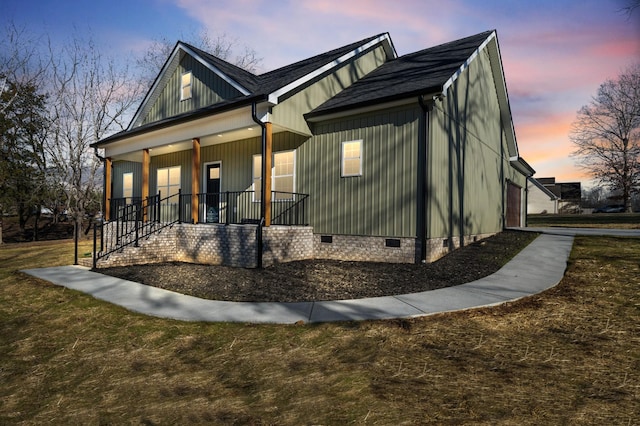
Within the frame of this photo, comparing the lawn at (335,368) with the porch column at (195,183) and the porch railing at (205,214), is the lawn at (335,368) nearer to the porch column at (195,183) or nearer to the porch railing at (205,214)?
the porch railing at (205,214)

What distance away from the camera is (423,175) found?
30.7ft

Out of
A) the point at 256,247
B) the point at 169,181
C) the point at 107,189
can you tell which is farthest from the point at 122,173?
the point at 256,247

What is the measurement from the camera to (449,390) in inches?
125

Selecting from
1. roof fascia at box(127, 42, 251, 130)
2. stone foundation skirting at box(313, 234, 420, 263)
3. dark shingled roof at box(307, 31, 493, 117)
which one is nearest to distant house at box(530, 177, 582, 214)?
dark shingled roof at box(307, 31, 493, 117)

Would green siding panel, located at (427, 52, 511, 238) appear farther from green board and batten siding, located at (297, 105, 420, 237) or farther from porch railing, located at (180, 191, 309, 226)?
porch railing, located at (180, 191, 309, 226)

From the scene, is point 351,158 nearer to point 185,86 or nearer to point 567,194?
point 185,86

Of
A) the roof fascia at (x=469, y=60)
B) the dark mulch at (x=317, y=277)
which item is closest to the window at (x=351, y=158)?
the dark mulch at (x=317, y=277)

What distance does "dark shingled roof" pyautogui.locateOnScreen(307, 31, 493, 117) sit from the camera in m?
9.75

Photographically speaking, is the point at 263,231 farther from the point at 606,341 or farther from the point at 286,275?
the point at 606,341

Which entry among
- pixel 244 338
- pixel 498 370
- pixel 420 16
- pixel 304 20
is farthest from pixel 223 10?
pixel 498 370

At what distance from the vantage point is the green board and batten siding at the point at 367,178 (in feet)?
31.8

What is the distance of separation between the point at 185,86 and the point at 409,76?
9005mm

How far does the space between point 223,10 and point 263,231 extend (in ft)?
27.2

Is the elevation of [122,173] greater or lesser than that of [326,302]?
greater
